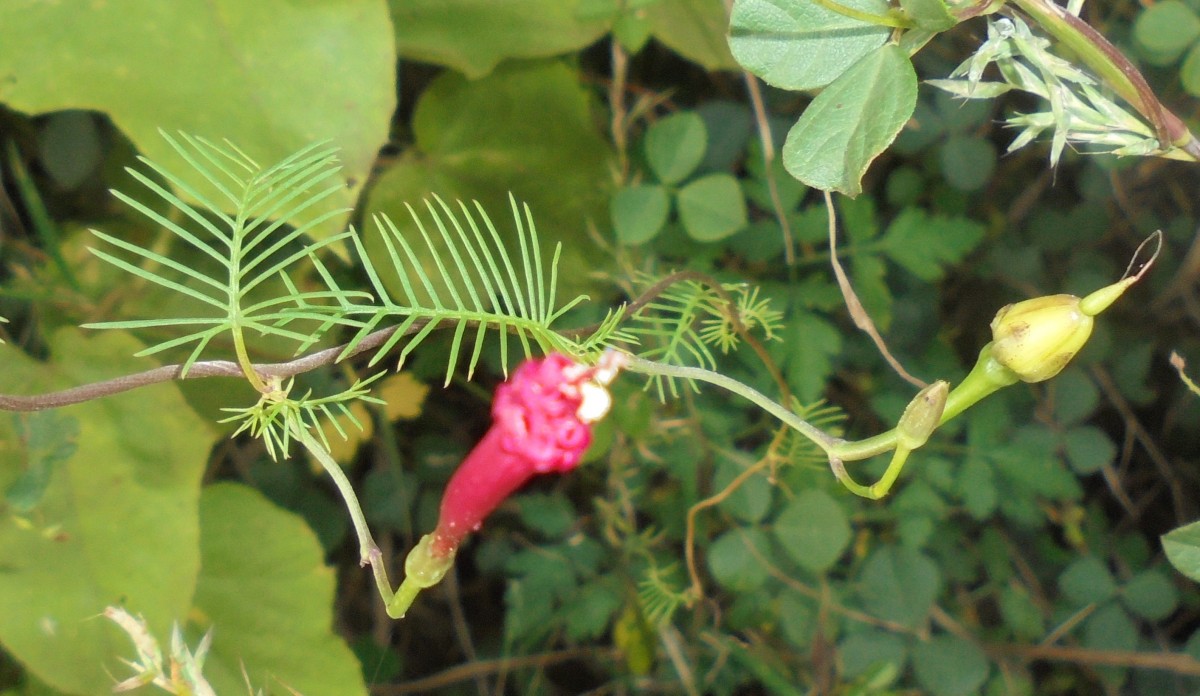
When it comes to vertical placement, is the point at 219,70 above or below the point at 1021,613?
above

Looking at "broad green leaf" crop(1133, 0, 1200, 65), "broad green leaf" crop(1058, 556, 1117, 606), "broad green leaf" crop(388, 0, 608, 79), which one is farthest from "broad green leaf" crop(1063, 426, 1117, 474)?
"broad green leaf" crop(388, 0, 608, 79)

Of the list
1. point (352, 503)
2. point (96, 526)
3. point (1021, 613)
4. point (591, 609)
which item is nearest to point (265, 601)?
point (96, 526)

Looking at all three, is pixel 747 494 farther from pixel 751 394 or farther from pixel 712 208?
pixel 751 394

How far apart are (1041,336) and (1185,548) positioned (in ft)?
0.88

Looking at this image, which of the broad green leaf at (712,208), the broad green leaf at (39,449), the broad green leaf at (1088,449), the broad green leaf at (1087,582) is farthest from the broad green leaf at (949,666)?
the broad green leaf at (39,449)

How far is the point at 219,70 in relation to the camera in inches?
29.9

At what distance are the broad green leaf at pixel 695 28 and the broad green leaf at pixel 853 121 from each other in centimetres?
45

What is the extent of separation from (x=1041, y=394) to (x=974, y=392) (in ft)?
2.55

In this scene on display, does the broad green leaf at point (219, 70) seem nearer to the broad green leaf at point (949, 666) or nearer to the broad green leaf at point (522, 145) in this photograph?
the broad green leaf at point (522, 145)

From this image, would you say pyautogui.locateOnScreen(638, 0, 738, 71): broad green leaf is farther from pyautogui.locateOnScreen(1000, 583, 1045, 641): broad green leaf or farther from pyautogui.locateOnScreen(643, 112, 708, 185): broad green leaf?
pyautogui.locateOnScreen(1000, 583, 1045, 641): broad green leaf

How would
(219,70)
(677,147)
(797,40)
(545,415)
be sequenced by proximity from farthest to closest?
1. (677,147)
2. (219,70)
3. (797,40)
4. (545,415)

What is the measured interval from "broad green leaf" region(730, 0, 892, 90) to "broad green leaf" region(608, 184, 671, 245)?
341 mm

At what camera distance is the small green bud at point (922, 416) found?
1.60ft

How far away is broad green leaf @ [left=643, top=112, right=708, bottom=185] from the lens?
0.96 metres
